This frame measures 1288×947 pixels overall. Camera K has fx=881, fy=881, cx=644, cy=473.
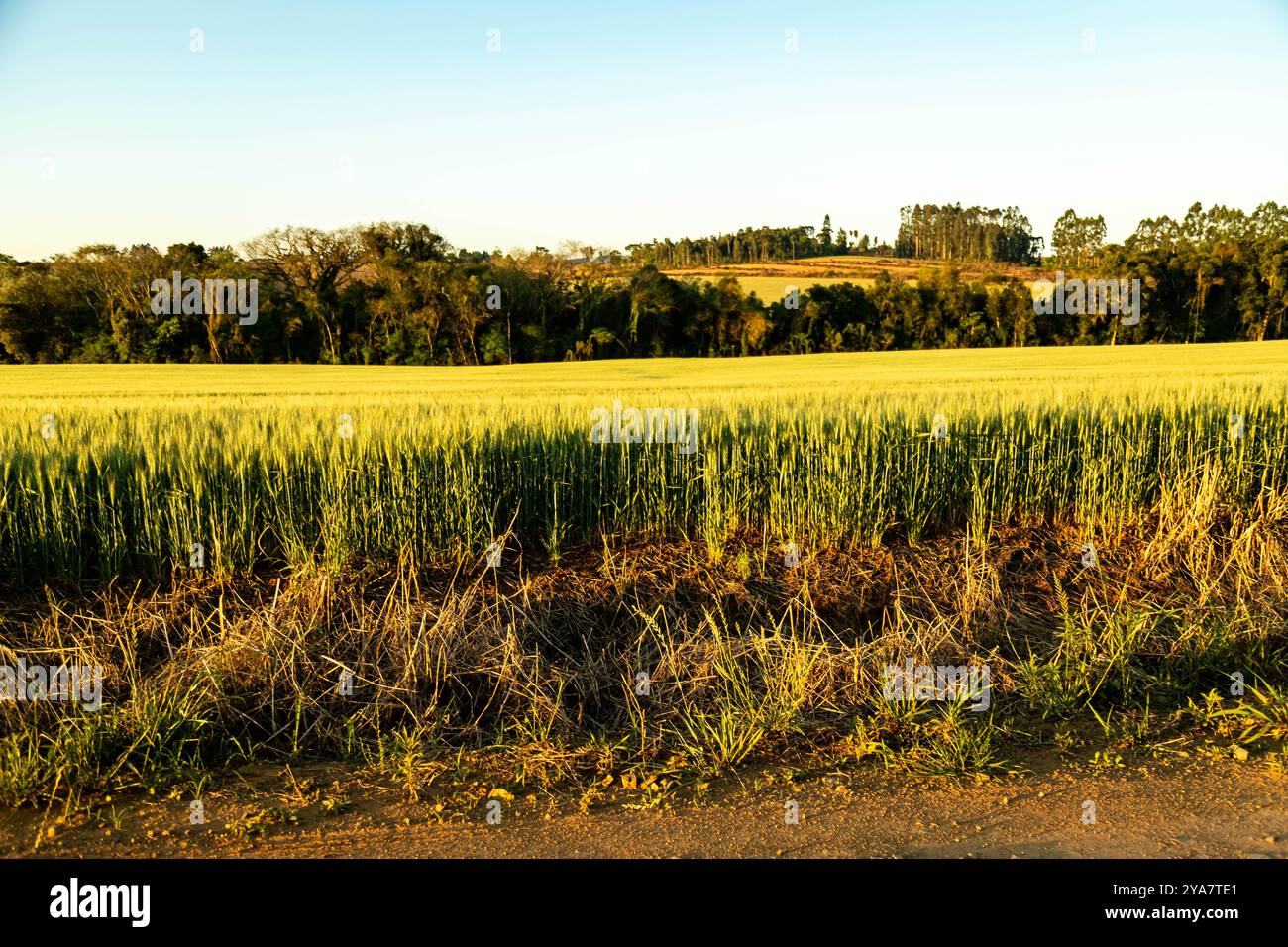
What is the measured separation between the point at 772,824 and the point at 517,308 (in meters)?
46.1

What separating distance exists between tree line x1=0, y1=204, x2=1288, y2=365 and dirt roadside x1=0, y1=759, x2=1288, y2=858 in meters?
41.6

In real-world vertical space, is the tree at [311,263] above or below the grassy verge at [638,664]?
above

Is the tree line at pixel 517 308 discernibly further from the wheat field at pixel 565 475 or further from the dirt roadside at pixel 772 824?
the dirt roadside at pixel 772 824

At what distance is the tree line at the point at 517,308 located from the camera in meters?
42.1

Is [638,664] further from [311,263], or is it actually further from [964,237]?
[964,237]

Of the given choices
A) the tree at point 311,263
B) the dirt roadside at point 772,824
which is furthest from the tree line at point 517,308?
the dirt roadside at point 772,824

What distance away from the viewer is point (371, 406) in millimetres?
7422

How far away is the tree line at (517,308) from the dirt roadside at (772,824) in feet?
136

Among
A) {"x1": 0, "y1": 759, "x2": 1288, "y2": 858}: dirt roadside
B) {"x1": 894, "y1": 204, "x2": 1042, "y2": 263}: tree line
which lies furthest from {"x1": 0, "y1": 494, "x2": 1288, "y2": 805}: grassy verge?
{"x1": 894, "y1": 204, "x2": 1042, "y2": 263}: tree line

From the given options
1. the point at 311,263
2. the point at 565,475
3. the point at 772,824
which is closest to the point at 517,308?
the point at 311,263

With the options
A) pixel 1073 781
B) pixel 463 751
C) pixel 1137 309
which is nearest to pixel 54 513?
pixel 463 751

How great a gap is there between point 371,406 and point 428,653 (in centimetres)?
380

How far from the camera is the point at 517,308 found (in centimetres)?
4753
